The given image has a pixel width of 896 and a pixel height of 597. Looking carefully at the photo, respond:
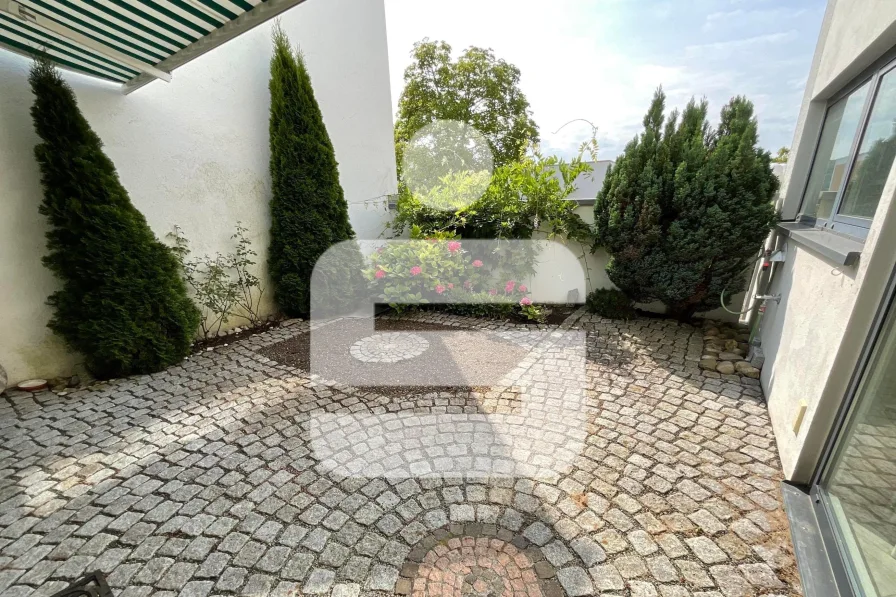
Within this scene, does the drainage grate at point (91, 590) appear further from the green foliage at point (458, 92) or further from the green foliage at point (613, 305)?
the green foliage at point (458, 92)

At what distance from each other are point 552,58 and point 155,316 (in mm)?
6812

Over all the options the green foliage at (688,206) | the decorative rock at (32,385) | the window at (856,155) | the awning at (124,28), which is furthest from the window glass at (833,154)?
the decorative rock at (32,385)

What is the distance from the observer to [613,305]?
5098mm

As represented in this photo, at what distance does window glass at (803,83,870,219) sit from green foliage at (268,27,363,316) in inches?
218

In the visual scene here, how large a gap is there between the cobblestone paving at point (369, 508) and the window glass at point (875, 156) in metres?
1.66

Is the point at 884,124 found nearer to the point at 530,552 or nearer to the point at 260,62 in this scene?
the point at 530,552

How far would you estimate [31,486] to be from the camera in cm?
221

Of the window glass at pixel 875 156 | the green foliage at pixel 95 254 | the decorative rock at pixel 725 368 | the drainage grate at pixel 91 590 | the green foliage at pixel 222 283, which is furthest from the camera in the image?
the green foliage at pixel 222 283

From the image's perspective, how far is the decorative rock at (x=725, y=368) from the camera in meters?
3.47

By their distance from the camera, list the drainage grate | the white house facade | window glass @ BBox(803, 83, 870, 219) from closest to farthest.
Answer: the drainage grate, the white house facade, window glass @ BBox(803, 83, 870, 219)

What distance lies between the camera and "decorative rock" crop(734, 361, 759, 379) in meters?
3.38

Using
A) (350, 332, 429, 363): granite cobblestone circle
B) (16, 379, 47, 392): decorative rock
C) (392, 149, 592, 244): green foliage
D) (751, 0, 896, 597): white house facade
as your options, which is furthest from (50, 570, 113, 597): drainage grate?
(392, 149, 592, 244): green foliage

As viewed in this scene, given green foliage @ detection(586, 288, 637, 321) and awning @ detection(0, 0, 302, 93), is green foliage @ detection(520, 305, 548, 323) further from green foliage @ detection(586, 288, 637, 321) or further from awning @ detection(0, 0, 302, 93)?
awning @ detection(0, 0, 302, 93)

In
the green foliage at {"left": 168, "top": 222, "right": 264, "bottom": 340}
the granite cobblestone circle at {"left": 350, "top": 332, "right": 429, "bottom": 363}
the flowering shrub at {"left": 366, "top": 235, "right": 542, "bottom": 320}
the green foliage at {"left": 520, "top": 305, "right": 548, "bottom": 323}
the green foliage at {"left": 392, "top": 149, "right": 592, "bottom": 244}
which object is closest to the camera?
the granite cobblestone circle at {"left": 350, "top": 332, "right": 429, "bottom": 363}
